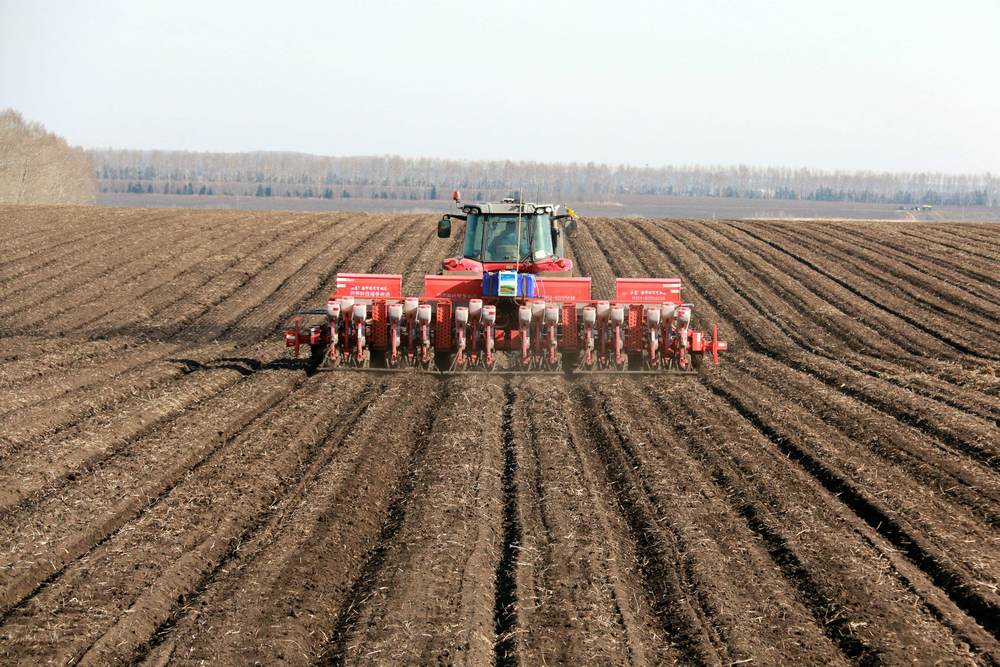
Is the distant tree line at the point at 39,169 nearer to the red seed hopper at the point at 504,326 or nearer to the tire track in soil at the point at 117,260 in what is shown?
the tire track in soil at the point at 117,260

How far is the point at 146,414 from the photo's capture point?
37.9ft

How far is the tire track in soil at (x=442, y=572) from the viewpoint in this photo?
5773 mm

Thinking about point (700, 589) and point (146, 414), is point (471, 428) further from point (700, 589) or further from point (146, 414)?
point (700, 589)

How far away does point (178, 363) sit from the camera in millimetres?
15617

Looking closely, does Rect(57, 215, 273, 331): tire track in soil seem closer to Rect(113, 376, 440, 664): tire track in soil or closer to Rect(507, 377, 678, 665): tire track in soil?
Rect(113, 376, 440, 664): tire track in soil

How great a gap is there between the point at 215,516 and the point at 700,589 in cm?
386

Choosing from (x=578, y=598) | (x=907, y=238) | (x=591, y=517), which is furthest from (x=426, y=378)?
(x=907, y=238)

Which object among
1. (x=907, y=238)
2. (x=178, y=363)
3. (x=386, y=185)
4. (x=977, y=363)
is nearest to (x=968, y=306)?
(x=977, y=363)

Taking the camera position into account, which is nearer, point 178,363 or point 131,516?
point 131,516

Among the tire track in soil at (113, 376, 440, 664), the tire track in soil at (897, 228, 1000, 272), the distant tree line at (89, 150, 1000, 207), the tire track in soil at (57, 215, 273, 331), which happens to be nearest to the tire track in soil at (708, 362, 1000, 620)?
the tire track in soil at (113, 376, 440, 664)

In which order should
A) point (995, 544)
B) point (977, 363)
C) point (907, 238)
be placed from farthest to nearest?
point (907, 238)
point (977, 363)
point (995, 544)

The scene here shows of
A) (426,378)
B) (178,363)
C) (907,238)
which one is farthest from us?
(907,238)

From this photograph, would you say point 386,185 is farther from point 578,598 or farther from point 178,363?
point 578,598

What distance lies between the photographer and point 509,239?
16062 millimetres
